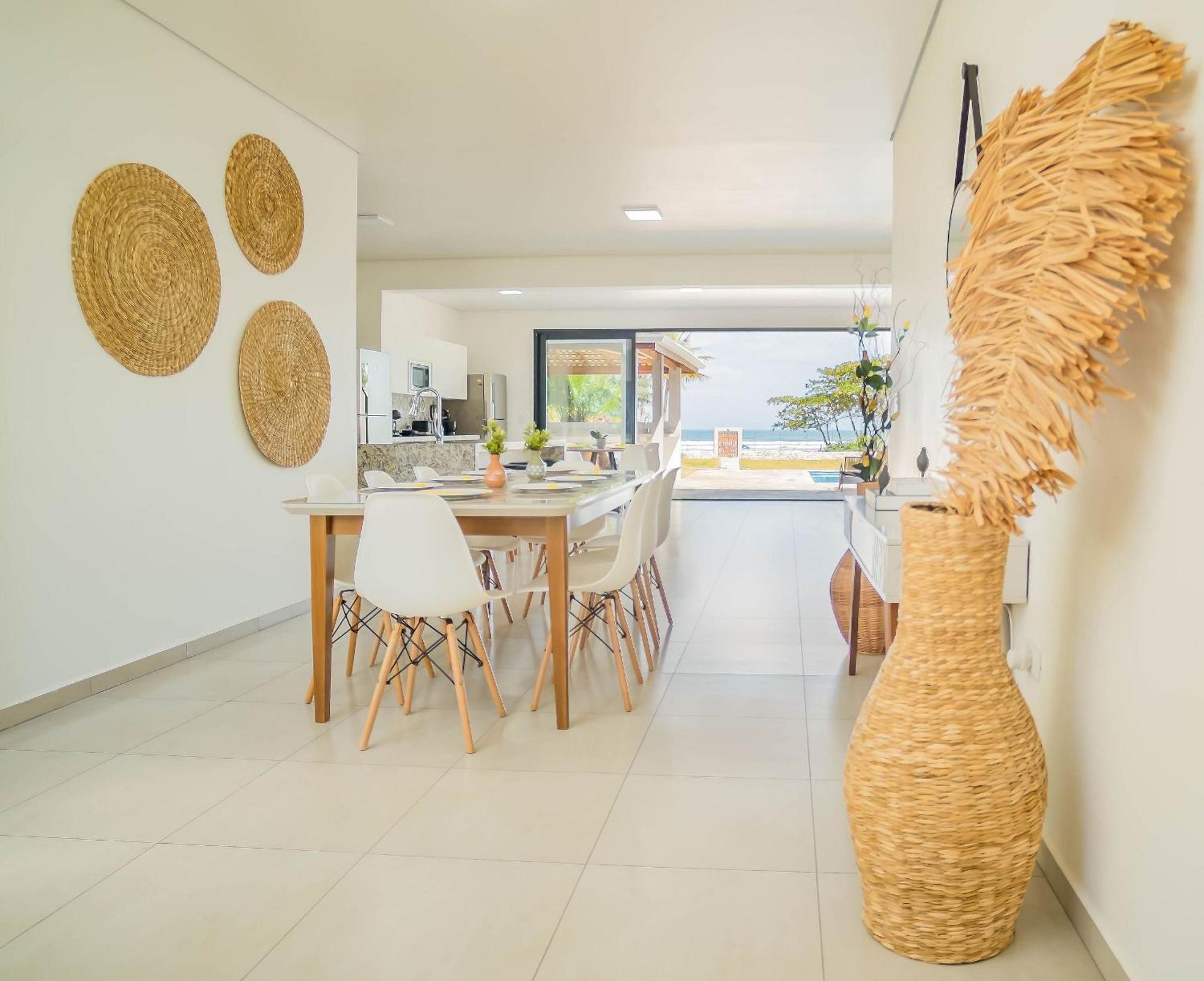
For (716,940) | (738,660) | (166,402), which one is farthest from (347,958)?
(166,402)

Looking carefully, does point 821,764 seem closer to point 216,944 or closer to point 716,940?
point 716,940

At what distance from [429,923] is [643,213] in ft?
20.0

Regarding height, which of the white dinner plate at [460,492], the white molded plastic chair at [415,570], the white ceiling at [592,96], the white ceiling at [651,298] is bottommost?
the white molded plastic chair at [415,570]

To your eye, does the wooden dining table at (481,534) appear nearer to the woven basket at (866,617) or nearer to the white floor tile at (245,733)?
the white floor tile at (245,733)

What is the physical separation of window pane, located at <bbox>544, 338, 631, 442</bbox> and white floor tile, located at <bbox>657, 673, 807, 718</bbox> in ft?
27.7

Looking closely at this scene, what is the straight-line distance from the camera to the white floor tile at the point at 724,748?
9.52 ft

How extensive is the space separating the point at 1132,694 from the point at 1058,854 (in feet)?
2.11

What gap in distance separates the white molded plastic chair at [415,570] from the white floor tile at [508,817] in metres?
0.33

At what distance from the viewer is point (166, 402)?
13.5 feet

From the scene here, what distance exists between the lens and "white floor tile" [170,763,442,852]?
95.3 inches

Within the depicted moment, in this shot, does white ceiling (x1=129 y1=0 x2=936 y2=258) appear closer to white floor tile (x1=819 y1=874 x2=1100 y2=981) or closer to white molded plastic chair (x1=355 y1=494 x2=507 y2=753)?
white molded plastic chair (x1=355 y1=494 x2=507 y2=753)

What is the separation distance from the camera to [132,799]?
106 inches

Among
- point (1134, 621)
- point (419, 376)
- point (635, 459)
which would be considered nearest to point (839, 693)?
point (1134, 621)

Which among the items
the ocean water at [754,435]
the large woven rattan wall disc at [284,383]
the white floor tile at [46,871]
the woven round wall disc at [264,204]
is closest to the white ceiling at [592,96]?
the woven round wall disc at [264,204]
